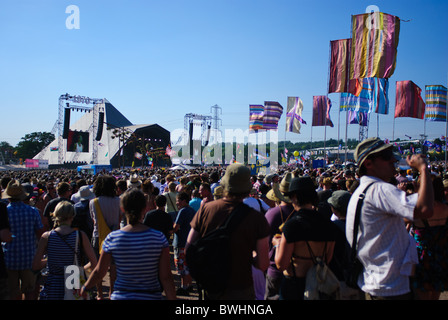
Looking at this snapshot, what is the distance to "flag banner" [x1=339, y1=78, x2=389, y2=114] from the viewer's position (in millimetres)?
20203

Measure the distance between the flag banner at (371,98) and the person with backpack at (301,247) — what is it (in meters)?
19.4

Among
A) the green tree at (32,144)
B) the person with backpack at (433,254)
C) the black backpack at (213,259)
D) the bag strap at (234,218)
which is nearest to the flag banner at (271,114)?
the person with backpack at (433,254)

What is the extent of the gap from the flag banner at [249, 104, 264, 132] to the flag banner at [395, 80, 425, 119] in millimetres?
10798

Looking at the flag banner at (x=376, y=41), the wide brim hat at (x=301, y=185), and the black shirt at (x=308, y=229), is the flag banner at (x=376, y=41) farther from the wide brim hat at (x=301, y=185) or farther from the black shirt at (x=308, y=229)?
the black shirt at (x=308, y=229)

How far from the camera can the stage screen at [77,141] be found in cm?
5031

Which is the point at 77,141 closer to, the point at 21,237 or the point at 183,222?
the point at 183,222

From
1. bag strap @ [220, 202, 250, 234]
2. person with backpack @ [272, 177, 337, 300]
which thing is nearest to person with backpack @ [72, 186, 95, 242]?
bag strap @ [220, 202, 250, 234]

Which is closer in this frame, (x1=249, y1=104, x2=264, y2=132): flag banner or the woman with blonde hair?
the woman with blonde hair

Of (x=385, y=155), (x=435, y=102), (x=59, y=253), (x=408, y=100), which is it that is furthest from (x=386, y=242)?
(x=435, y=102)

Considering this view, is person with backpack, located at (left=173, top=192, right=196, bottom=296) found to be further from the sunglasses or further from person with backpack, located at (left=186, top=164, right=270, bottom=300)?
the sunglasses

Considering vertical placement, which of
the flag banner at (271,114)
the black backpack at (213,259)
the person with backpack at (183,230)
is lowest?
the person with backpack at (183,230)

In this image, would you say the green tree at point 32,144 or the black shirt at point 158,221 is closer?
the black shirt at point 158,221
